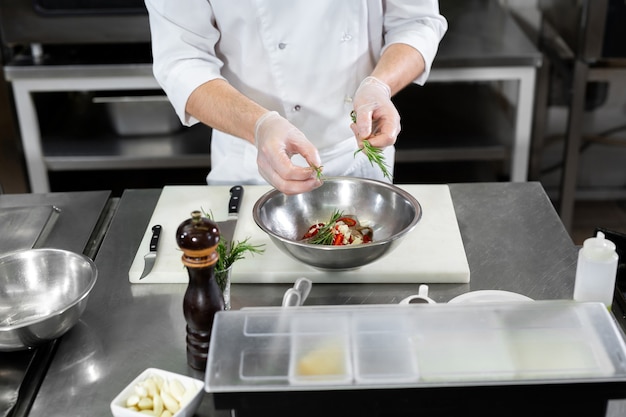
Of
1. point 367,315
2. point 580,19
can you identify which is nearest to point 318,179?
point 367,315

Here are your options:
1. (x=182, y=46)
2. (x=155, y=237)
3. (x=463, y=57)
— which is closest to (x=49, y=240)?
(x=155, y=237)

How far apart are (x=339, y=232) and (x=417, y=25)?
0.67 meters

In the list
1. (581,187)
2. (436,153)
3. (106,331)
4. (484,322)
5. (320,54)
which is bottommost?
(581,187)

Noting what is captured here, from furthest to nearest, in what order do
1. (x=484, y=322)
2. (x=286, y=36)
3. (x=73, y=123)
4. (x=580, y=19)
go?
1. (x=73, y=123)
2. (x=580, y=19)
3. (x=286, y=36)
4. (x=484, y=322)

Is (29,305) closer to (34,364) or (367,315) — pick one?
(34,364)

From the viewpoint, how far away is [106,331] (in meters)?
1.39

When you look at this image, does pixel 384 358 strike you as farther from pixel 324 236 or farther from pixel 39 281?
pixel 39 281

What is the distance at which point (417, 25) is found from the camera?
6.31 ft

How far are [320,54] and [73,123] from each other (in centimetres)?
132

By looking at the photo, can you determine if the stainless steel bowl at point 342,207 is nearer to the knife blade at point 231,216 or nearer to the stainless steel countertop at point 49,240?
the knife blade at point 231,216

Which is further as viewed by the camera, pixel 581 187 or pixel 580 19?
pixel 581 187

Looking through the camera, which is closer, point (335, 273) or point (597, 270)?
point (597, 270)

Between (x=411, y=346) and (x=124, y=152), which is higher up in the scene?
(x=411, y=346)

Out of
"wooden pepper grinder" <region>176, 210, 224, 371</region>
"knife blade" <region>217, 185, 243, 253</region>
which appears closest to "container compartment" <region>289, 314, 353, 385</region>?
"wooden pepper grinder" <region>176, 210, 224, 371</region>
